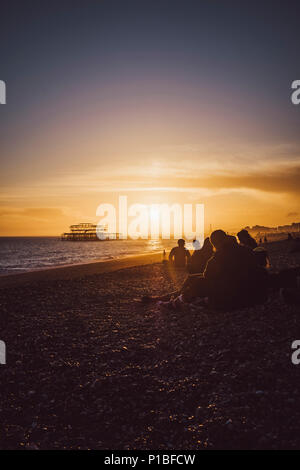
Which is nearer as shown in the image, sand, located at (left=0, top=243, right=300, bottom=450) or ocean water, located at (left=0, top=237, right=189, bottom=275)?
sand, located at (left=0, top=243, right=300, bottom=450)

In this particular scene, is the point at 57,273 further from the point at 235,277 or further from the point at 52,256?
the point at 52,256

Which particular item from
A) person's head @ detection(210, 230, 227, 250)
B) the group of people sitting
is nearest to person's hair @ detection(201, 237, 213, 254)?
the group of people sitting

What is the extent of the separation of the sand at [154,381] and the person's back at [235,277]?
1.62 feet

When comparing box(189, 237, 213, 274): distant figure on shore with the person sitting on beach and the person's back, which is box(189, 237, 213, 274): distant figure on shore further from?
the person's back

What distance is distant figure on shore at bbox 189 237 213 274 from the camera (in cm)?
1258

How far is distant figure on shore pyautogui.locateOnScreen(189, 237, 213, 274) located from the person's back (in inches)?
155

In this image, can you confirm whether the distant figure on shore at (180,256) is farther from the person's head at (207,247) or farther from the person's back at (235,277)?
the person's back at (235,277)

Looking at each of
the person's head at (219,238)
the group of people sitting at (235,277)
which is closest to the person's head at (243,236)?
the group of people sitting at (235,277)

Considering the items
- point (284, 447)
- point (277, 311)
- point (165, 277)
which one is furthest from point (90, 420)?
point (165, 277)

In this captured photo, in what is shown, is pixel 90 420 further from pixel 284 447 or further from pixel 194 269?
pixel 194 269

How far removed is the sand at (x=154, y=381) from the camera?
13.8 ft

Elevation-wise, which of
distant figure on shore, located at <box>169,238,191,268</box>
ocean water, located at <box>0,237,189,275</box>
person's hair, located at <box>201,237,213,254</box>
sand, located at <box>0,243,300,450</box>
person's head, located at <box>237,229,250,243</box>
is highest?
person's head, located at <box>237,229,250,243</box>
